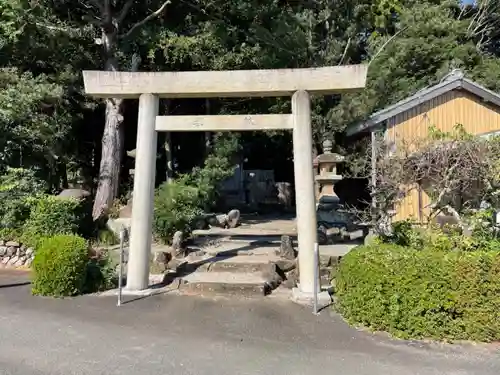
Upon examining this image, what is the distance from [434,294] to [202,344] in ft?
9.64

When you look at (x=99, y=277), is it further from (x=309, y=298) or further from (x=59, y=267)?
(x=309, y=298)

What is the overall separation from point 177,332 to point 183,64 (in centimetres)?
1070

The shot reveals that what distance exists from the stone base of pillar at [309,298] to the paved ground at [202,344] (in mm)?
214

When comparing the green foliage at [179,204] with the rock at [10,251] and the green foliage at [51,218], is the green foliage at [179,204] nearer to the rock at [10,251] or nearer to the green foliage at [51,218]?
the green foliage at [51,218]

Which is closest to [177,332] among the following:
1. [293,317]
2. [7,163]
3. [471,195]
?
[293,317]

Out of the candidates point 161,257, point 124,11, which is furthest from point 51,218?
point 124,11

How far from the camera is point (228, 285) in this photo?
7.52m

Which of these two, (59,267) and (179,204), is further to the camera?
(179,204)

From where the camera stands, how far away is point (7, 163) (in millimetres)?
12164

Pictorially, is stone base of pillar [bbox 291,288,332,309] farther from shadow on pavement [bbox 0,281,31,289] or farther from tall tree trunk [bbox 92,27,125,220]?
tall tree trunk [bbox 92,27,125,220]

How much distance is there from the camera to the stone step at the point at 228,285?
24.4 ft

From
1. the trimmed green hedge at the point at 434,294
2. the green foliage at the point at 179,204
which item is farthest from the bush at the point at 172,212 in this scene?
the trimmed green hedge at the point at 434,294

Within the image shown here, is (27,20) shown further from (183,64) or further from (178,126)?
(178,126)

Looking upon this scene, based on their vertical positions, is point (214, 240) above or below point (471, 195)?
below
